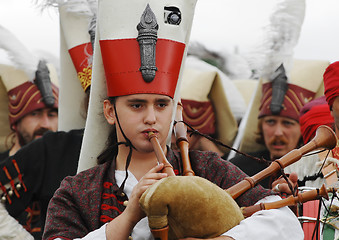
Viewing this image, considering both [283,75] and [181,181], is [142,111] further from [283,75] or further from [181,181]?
[283,75]

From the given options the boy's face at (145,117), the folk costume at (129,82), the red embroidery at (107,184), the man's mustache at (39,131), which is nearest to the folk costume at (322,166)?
the folk costume at (129,82)

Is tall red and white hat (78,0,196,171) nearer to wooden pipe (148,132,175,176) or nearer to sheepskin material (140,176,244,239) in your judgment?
wooden pipe (148,132,175,176)

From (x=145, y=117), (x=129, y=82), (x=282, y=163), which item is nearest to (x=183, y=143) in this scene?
(x=145, y=117)

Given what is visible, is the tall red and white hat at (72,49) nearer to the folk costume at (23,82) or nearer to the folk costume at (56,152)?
the folk costume at (56,152)

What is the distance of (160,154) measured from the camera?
3.09 meters

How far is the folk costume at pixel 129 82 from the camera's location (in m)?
3.20

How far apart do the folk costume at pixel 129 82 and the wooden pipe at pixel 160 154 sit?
174mm

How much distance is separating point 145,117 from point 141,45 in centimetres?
34

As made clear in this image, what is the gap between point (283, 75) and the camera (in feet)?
20.4

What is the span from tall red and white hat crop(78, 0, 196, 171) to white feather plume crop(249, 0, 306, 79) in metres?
2.72

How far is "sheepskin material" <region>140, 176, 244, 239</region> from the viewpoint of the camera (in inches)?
105

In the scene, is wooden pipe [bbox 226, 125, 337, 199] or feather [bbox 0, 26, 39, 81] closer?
wooden pipe [bbox 226, 125, 337, 199]

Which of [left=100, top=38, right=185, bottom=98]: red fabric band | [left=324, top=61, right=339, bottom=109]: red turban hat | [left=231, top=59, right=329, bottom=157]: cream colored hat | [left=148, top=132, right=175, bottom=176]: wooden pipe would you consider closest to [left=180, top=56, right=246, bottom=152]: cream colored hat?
[left=231, top=59, right=329, bottom=157]: cream colored hat

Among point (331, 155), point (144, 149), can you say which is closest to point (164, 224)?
point (144, 149)
